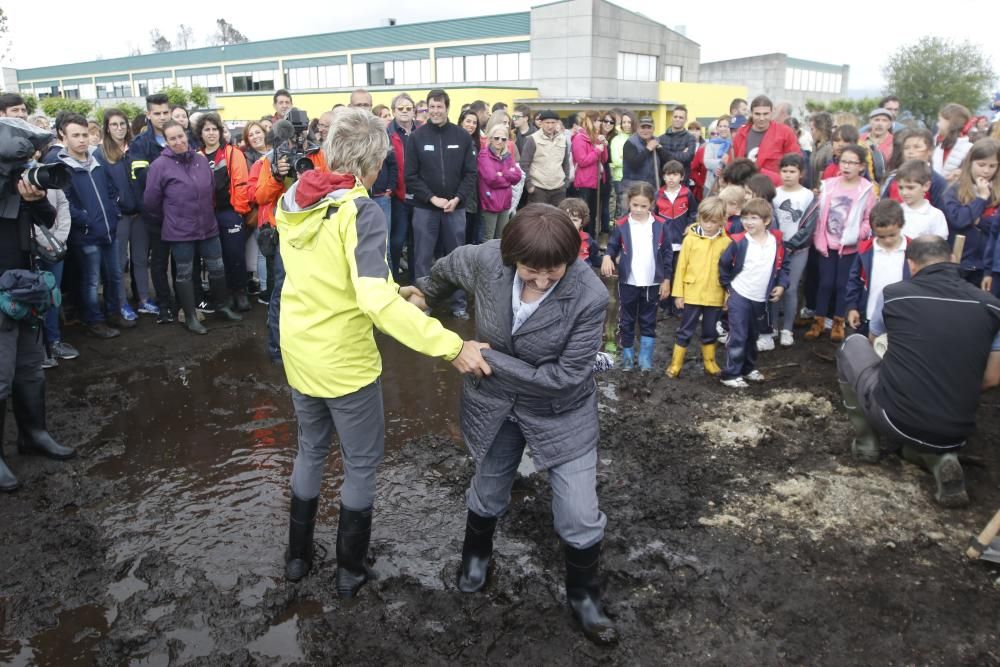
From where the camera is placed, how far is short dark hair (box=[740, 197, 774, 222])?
6.09 meters

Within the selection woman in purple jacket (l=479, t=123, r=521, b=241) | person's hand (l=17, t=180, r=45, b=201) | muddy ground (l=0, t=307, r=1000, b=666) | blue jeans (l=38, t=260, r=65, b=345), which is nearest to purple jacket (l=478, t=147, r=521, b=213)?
woman in purple jacket (l=479, t=123, r=521, b=241)

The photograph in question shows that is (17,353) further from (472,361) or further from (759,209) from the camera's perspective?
(759,209)

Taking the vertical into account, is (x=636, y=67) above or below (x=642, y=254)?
above

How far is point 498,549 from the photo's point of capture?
387 cm

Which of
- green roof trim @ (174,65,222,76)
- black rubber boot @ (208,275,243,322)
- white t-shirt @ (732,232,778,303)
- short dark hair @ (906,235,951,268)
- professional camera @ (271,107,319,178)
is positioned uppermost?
green roof trim @ (174,65,222,76)

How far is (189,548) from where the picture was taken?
3834 millimetres

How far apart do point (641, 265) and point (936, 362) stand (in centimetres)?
259

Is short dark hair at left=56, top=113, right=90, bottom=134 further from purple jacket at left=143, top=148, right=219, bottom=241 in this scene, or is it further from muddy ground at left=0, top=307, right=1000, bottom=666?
muddy ground at left=0, top=307, right=1000, bottom=666

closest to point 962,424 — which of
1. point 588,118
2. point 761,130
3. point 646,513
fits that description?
point 646,513

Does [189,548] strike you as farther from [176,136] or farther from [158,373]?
[176,136]

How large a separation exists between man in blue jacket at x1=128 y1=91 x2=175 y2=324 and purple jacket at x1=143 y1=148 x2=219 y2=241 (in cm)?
34

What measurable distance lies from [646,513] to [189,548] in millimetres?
Answer: 2509

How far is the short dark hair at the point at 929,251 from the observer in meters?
4.21

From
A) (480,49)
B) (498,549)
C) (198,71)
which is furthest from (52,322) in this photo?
(198,71)
